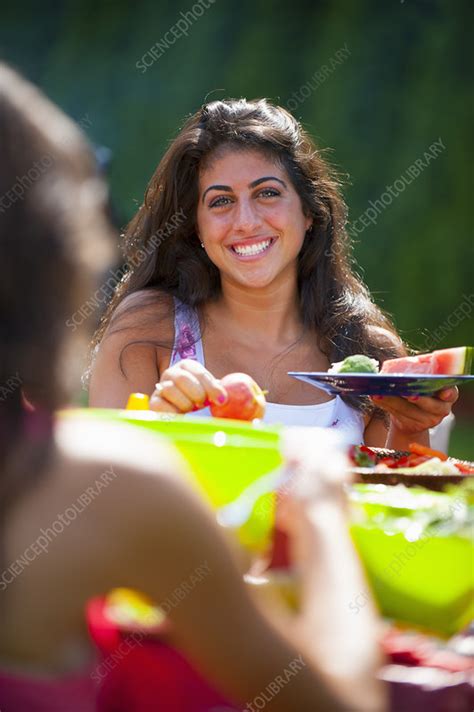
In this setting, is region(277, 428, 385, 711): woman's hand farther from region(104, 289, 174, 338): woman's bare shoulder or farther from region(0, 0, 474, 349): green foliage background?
region(0, 0, 474, 349): green foliage background

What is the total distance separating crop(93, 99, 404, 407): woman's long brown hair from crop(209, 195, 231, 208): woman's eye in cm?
11

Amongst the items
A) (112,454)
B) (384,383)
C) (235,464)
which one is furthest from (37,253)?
(384,383)

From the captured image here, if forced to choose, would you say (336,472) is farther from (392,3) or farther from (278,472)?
(392,3)

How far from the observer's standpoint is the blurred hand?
104 inches

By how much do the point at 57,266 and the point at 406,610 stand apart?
28.3 inches

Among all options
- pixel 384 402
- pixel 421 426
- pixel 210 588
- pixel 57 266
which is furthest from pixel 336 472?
pixel 421 426

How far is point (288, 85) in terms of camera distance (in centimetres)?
1094

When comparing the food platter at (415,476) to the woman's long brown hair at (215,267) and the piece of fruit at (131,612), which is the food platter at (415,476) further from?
the woman's long brown hair at (215,267)

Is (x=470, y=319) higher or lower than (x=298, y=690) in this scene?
higher

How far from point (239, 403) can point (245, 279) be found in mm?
1406

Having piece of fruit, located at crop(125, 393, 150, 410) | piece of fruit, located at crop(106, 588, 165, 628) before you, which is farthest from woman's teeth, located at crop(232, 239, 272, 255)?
piece of fruit, located at crop(106, 588, 165, 628)

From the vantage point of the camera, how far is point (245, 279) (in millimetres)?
3523

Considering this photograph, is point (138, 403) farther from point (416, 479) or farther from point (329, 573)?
point (329, 573)

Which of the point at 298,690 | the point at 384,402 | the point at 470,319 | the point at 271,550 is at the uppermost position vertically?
the point at 470,319
